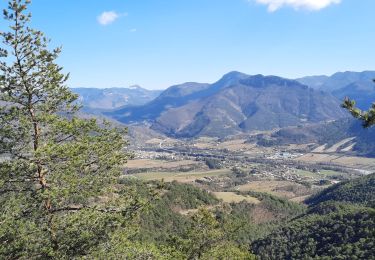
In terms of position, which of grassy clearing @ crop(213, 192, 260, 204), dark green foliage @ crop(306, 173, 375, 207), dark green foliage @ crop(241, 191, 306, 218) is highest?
dark green foliage @ crop(306, 173, 375, 207)

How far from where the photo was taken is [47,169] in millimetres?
21359

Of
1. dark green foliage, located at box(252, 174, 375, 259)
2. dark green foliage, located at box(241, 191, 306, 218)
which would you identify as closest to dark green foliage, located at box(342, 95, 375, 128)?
dark green foliage, located at box(252, 174, 375, 259)

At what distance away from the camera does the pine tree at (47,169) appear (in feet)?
65.5

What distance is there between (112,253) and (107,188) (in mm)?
3361

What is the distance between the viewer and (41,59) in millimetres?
21641

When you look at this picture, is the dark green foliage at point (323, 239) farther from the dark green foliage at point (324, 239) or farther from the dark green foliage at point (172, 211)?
the dark green foliage at point (172, 211)

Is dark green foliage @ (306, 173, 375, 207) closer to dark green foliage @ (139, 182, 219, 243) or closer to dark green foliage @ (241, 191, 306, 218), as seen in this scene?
dark green foliage @ (241, 191, 306, 218)

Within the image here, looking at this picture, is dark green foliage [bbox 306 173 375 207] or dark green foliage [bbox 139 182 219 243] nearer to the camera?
dark green foliage [bbox 139 182 219 243]

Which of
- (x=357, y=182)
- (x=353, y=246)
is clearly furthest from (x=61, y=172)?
(x=357, y=182)

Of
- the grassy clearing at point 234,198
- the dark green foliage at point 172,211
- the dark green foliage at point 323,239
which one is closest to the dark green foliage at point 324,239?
the dark green foliage at point 323,239

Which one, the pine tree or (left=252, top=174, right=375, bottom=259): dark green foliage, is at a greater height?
the pine tree

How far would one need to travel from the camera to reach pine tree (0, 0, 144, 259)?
20.0 meters

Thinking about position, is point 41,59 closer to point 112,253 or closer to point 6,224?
point 6,224

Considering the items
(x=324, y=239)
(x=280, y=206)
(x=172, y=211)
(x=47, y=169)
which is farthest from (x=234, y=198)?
(x=47, y=169)
